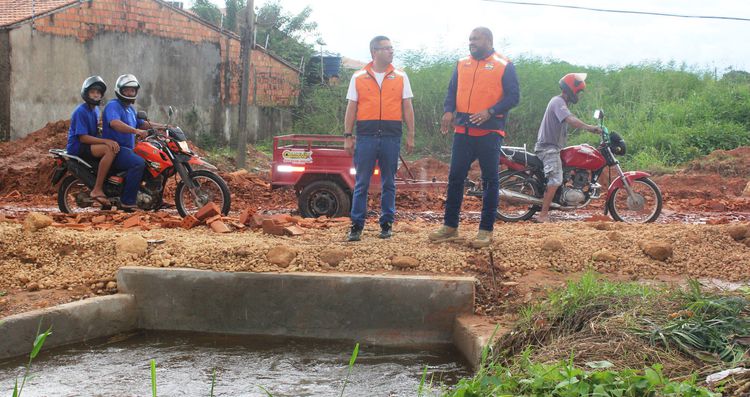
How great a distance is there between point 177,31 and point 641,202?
14252 millimetres

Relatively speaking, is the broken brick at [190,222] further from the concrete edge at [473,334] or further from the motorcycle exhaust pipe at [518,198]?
the motorcycle exhaust pipe at [518,198]

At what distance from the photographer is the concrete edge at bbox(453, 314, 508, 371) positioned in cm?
514

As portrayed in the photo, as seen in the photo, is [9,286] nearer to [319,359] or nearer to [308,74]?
[319,359]

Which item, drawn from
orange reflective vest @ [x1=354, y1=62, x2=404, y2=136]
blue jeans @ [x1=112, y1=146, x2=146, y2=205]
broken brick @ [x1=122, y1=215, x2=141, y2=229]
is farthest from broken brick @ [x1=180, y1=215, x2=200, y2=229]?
orange reflective vest @ [x1=354, y1=62, x2=404, y2=136]

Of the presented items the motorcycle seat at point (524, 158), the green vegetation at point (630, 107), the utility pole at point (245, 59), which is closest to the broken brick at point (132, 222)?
the motorcycle seat at point (524, 158)

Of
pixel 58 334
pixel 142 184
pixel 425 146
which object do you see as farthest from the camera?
pixel 425 146

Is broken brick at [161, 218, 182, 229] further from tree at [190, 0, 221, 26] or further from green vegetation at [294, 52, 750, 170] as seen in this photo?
tree at [190, 0, 221, 26]

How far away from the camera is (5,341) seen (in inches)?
213

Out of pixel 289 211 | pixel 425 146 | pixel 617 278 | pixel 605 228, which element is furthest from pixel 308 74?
pixel 617 278

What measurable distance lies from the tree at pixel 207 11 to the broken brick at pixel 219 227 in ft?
71.4

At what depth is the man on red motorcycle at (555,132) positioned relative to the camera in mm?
9195

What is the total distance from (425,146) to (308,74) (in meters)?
6.80

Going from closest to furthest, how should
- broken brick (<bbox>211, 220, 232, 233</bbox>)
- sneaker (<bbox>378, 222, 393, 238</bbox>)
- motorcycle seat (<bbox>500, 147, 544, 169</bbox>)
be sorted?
sneaker (<bbox>378, 222, 393, 238</bbox>) → broken brick (<bbox>211, 220, 232, 233</bbox>) → motorcycle seat (<bbox>500, 147, 544, 169</bbox>)

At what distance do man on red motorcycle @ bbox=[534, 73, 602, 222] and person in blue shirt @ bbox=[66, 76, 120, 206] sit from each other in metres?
4.99
